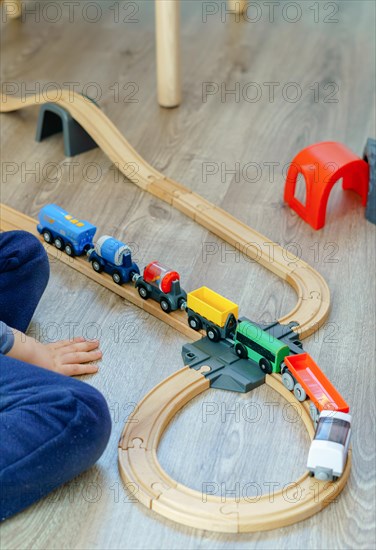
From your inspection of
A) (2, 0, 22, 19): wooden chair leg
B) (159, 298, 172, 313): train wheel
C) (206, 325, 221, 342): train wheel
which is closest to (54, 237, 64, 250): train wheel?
(159, 298, 172, 313): train wheel

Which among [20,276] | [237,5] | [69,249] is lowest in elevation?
[237,5]

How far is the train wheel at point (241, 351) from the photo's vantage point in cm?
129

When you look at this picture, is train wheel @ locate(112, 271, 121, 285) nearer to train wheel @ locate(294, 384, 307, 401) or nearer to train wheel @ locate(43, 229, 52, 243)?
train wheel @ locate(43, 229, 52, 243)

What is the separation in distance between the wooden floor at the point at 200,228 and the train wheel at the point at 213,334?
6 centimetres

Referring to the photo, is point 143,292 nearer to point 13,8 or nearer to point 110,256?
point 110,256

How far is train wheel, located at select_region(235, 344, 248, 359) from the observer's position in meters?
1.29

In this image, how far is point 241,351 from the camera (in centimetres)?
129

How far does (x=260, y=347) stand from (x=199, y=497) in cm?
26

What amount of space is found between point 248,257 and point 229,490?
0.54 meters

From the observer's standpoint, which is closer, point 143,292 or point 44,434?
point 44,434

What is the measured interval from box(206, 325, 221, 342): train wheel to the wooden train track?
0.03 metres

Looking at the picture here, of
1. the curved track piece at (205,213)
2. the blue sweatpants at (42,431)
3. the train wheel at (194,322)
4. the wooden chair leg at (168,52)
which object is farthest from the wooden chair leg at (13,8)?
the blue sweatpants at (42,431)

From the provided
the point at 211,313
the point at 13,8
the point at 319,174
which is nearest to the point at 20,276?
the point at 211,313

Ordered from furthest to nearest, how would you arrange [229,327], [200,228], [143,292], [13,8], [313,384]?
[13,8] → [200,228] → [143,292] → [229,327] → [313,384]
